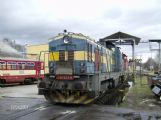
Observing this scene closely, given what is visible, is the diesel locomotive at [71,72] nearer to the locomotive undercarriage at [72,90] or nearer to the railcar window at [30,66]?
the locomotive undercarriage at [72,90]

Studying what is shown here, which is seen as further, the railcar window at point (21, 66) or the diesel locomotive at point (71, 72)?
the railcar window at point (21, 66)

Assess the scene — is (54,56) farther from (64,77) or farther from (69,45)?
(64,77)

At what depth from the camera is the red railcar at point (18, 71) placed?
3072 centimetres

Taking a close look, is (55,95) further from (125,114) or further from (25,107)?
(125,114)

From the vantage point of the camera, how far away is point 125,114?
44.0 ft

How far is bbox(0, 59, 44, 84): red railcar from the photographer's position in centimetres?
3072

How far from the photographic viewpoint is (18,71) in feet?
107

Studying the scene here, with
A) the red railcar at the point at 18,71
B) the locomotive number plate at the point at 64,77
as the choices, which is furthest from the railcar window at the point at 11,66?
the locomotive number plate at the point at 64,77

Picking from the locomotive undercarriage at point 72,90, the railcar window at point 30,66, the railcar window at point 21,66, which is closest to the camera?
the locomotive undercarriage at point 72,90

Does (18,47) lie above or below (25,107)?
above

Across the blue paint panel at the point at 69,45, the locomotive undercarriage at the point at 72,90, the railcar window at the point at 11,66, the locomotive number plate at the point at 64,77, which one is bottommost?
the locomotive undercarriage at the point at 72,90

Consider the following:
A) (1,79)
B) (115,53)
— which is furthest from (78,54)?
(1,79)

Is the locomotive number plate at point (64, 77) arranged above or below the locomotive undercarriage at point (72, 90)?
above

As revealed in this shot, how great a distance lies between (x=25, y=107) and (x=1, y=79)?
16147 mm
